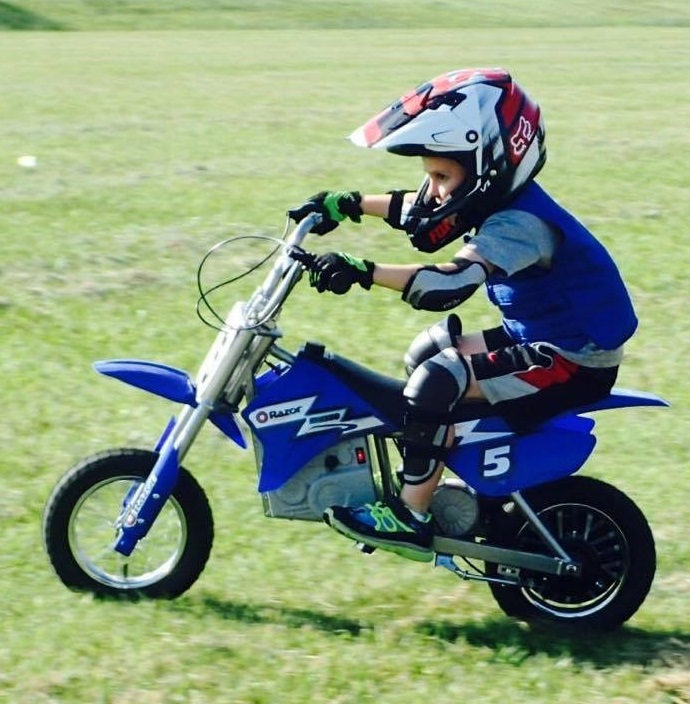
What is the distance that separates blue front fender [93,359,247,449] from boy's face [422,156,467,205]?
3.71ft

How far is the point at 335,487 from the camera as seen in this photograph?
546 cm

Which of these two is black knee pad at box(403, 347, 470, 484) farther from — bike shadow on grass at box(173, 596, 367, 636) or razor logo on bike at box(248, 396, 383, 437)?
bike shadow on grass at box(173, 596, 367, 636)

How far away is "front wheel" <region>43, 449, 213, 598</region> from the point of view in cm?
540

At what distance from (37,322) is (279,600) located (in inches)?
192

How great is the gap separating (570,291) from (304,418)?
107 cm

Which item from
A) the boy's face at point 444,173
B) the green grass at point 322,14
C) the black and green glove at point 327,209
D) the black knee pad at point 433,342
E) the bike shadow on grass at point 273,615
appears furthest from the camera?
the green grass at point 322,14

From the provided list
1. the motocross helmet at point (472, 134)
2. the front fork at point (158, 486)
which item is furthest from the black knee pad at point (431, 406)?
the front fork at point (158, 486)

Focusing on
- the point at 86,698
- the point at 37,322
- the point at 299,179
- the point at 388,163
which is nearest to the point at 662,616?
the point at 86,698

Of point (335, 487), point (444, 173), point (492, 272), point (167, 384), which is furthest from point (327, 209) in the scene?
point (335, 487)

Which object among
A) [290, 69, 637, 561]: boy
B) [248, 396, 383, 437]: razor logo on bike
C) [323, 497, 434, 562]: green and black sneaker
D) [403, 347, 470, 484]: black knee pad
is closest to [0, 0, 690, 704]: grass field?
[323, 497, 434, 562]: green and black sneaker

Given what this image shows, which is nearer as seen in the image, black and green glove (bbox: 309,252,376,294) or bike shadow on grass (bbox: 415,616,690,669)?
black and green glove (bbox: 309,252,376,294)

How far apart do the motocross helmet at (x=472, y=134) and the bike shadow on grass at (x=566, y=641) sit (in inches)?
59.6

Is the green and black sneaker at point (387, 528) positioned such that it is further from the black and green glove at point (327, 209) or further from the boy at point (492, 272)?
the black and green glove at point (327, 209)

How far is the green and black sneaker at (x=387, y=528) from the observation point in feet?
17.7
